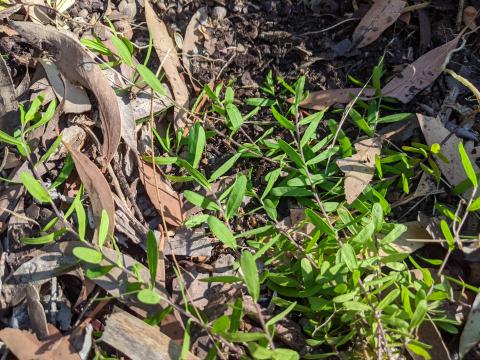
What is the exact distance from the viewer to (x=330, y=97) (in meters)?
2.21

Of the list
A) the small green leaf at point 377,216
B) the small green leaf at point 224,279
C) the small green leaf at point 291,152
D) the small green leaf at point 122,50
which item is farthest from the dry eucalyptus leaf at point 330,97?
the small green leaf at point 224,279

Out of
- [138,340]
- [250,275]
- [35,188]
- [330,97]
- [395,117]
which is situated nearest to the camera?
[250,275]

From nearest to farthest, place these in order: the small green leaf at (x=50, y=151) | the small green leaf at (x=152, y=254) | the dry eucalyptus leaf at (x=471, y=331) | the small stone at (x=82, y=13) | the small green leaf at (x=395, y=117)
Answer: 1. the small green leaf at (x=152, y=254)
2. the dry eucalyptus leaf at (x=471, y=331)
3. the small green leaf at (x=50, y=151)
4. the small green leaf at (x=395, y=117)
5. the small stone at (x=82, y=13)

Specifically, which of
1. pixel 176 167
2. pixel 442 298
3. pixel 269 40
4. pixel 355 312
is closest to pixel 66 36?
pixel 176 167

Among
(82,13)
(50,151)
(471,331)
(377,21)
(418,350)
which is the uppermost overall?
(82,13)

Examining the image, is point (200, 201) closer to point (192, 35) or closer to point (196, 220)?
point (196, 220)

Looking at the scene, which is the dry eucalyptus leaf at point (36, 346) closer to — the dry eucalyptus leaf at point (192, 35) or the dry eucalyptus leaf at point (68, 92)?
the dry eucalyptus leaf at point (68, 92)

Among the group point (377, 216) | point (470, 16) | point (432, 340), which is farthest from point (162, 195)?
point (470, 16)

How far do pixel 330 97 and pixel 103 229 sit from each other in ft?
3.38

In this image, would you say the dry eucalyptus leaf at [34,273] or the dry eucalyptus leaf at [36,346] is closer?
the dry eucalyptus leaf at [36,346]

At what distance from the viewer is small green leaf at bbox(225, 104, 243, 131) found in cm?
203

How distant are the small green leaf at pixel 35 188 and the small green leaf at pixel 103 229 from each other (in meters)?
0.18

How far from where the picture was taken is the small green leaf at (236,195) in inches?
70.7

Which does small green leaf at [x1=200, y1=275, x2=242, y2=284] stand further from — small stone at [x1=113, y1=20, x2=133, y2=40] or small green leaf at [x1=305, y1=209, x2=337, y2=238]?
small stone at [x1=113, y1=20, x2=133, y2=40]
